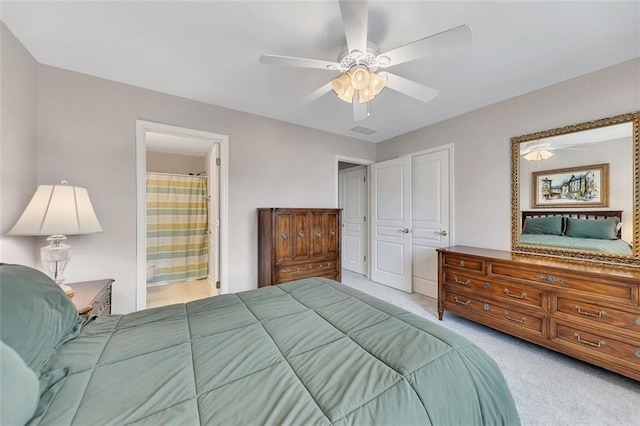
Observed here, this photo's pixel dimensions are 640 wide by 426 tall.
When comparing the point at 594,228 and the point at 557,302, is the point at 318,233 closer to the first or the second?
the point at 557,302

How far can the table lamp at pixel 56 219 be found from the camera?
1510mm

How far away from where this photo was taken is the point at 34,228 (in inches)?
58.9

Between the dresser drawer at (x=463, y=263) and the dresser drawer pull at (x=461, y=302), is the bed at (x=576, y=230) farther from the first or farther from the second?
the dresser drawer pull at (x=461, y=302)

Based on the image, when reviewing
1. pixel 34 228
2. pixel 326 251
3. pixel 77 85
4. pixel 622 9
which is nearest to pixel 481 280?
pixel 326 251

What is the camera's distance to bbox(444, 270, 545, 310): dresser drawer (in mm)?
2113

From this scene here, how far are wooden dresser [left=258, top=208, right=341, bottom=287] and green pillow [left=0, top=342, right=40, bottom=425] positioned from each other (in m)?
2.22

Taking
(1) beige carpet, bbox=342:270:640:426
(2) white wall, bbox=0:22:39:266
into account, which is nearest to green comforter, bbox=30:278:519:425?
(1) beige carpet, bbox=342:270:640:426

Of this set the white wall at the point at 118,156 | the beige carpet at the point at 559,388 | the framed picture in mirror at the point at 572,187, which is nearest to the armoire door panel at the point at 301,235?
the white wall at the point at 118,156

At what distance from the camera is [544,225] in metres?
2.50

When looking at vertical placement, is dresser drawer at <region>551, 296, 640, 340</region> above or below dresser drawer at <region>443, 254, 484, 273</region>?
below

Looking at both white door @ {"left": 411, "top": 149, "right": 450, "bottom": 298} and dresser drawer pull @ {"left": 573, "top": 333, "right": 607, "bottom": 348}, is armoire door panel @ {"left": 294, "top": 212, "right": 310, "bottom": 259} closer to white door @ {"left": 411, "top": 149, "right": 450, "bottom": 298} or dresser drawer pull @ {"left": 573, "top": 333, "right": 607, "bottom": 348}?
white door @ {"left": 411, "top": 149, "right": 450, "bottom": 298}

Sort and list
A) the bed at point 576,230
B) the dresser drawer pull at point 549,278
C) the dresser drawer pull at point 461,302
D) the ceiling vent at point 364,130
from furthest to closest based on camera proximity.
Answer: the ceiling vent at point 364,130 < the dresser drawer pull at point 461,302 < the bed at point 576,230 < the dresser drawer pull at point 549,278

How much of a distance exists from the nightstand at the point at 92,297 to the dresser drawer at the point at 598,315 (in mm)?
3419

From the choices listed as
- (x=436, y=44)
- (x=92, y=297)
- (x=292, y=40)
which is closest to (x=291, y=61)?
(x=292, y=40)
